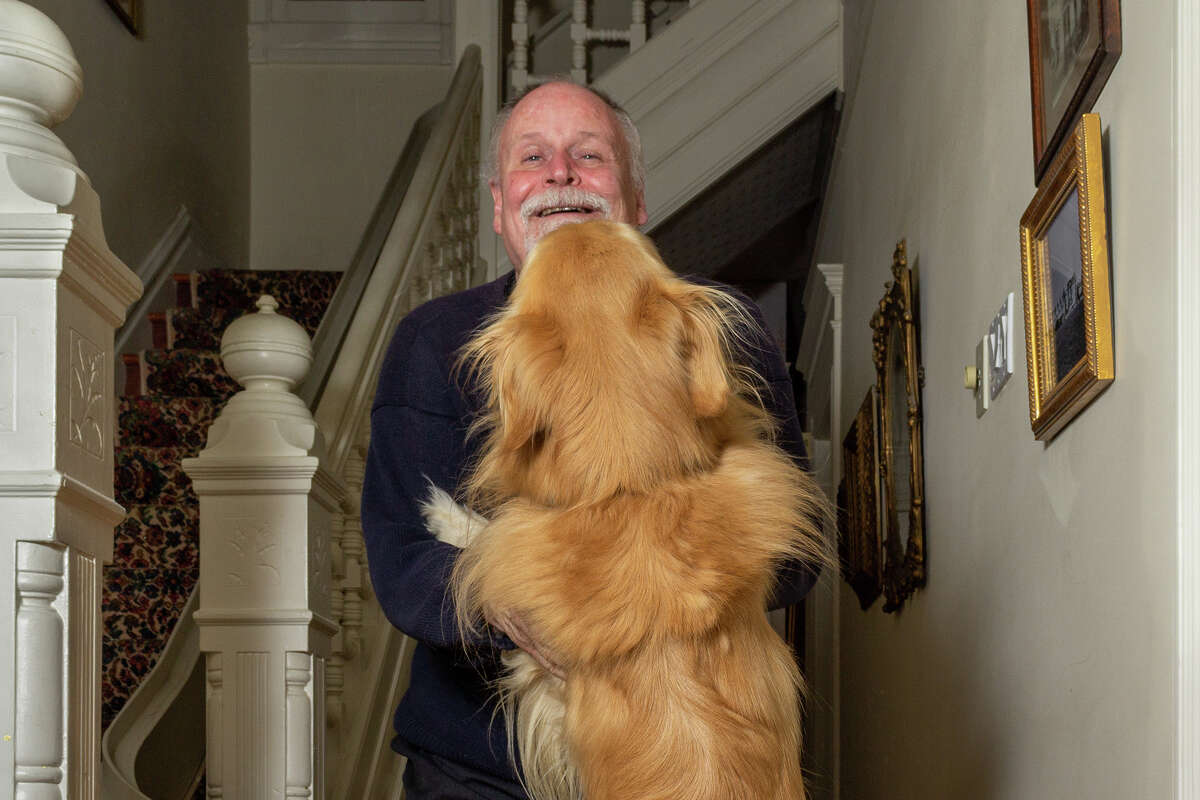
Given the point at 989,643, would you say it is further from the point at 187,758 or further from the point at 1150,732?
the point at 187,758

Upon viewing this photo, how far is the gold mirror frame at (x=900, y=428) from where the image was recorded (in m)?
3.23

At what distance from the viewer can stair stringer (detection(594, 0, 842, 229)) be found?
5.93m

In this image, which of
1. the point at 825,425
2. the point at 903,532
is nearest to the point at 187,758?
the point at 903,532

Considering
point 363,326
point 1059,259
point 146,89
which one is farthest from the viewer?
point 146,89

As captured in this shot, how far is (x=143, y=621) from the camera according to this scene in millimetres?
4160

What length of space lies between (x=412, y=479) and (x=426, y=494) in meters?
0.02

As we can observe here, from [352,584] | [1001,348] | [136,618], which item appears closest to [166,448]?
[136,618]

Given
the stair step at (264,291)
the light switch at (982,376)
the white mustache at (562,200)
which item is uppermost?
the stair step at (264,291)

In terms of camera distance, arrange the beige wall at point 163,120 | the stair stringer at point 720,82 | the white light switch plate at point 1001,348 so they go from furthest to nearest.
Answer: the stair stringer at point 720,82 < the beige wall at point 163,120 < the white light switch plate at point 1001,348

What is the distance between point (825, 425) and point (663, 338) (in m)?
5.35

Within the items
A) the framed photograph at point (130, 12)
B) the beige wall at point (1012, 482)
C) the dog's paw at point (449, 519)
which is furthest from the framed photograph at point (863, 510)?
the framed photograph at point (130, 12)

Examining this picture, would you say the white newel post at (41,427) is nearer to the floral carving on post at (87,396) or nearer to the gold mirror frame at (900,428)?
the floral carving on post at (87,396)

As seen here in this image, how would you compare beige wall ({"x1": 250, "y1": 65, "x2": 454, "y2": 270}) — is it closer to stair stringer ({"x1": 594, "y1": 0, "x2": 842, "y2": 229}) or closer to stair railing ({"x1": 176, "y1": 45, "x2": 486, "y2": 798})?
stair stringer ({"x1": 594, "y1": 0, "x2": 842, "y2": 229})

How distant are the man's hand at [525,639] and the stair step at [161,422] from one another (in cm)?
381
